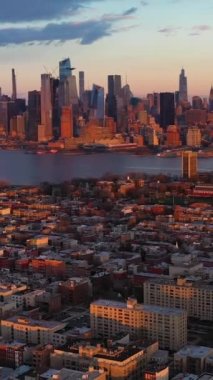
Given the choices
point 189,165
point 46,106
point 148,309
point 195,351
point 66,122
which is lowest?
point 195,351

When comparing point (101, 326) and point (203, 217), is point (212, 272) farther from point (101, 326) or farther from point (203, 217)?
point (203, 217)

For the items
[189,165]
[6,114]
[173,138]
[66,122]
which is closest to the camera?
[189,165]

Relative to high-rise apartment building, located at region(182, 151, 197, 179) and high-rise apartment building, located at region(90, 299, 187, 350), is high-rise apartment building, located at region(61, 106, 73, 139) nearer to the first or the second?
high-rise apartment building, located at region(182, 151, 197, 179)

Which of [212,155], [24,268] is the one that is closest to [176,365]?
[24,268]

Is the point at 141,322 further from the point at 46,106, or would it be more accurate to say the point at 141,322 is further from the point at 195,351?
the point at 46,106

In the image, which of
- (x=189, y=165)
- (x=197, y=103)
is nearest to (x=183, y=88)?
(x=197, y=103)

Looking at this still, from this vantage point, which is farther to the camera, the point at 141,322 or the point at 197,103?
the point at 197,103

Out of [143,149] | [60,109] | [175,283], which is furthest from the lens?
[60,109]
